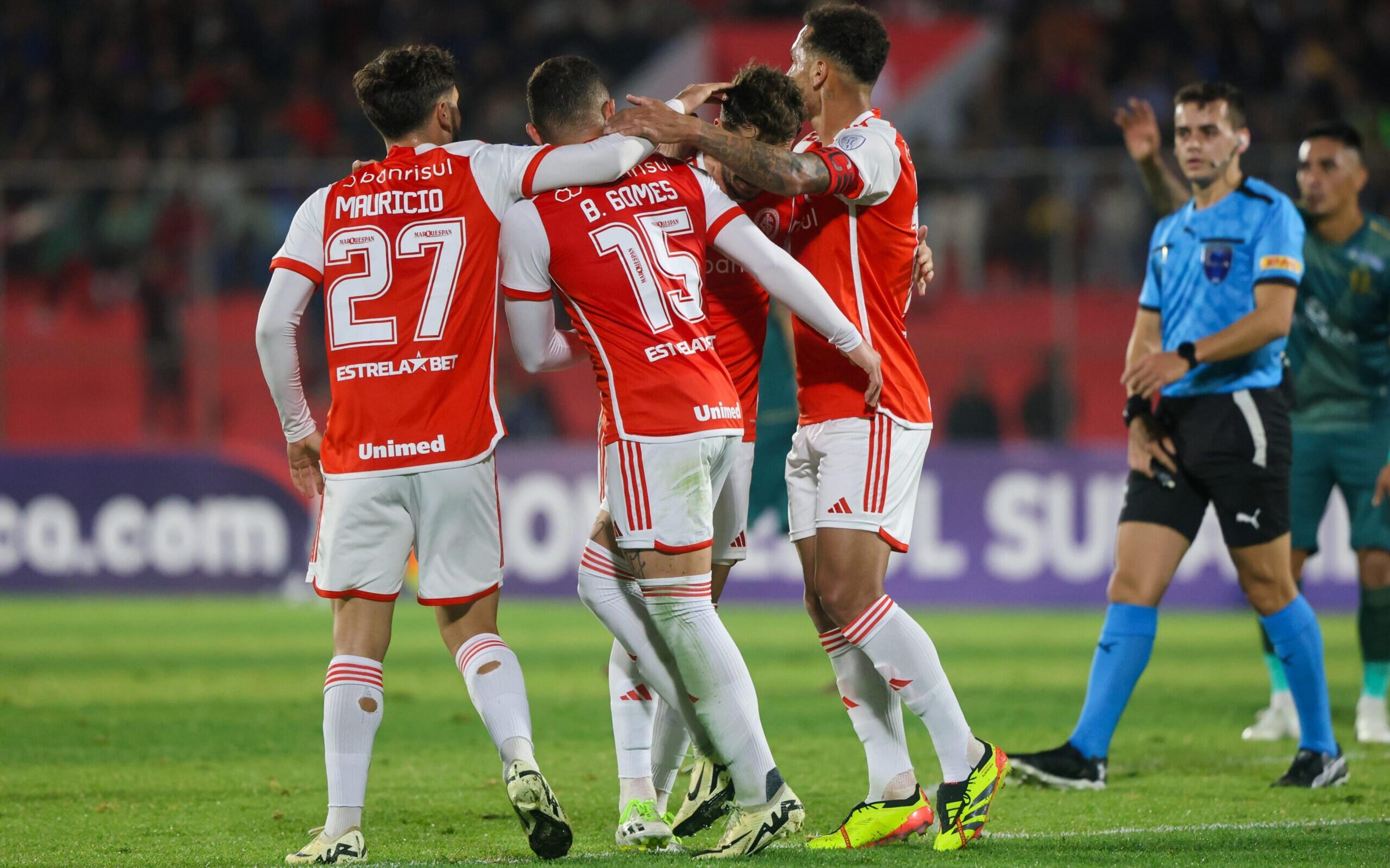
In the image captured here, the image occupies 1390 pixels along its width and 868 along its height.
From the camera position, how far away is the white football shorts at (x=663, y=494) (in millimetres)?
4652

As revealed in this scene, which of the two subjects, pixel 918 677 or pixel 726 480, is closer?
pixel 918 677

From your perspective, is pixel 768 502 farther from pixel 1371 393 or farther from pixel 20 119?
pixel 20 119

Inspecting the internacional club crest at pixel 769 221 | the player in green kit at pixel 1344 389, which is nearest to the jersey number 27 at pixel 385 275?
the internacional club crest at pixel 769 221

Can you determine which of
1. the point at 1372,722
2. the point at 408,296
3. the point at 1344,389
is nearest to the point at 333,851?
the point at 408,296

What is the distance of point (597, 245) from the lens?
15.5ft

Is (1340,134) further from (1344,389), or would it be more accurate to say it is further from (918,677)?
(918,677)

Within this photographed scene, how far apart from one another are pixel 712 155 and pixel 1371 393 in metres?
4.30


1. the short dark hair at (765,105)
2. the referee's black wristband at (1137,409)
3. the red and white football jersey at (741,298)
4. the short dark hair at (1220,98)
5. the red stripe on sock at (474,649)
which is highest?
the short dark hair at (1220,98)

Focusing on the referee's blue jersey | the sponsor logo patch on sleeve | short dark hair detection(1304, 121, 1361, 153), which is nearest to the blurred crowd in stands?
short dark hair detection(1304, 121, 1361, 153)

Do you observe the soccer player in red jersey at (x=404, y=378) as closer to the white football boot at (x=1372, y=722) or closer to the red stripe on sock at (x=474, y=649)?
the red stripe on sock at (x=474, y=649)

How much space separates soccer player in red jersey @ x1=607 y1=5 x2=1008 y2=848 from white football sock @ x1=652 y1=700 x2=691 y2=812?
576 millimetres

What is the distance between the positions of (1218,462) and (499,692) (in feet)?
9.72

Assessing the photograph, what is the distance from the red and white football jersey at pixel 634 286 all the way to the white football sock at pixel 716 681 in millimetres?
465

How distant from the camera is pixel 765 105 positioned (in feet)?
16.5
